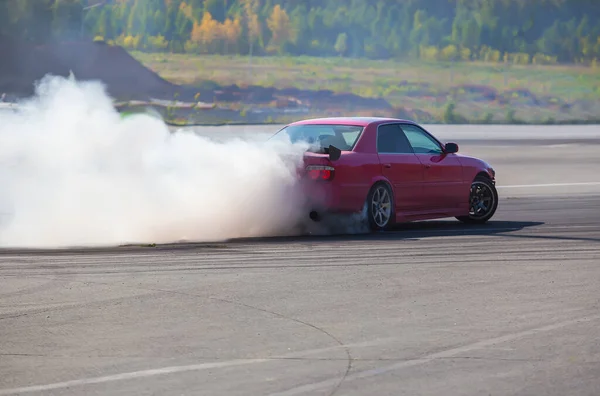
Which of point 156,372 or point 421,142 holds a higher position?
point 421,142

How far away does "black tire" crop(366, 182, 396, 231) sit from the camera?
48.3 feet

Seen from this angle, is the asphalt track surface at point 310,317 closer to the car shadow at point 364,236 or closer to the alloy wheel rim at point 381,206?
the car shadow at point 364,236

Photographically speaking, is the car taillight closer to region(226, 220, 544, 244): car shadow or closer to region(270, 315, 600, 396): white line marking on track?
region(226, 220, 544, 244): car shadow

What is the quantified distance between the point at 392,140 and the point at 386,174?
2.16 ft

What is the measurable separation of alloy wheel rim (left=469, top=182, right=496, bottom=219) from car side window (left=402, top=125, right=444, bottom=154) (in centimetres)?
88

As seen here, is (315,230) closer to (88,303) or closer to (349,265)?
(349,265)

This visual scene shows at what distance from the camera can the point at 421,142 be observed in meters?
15.9

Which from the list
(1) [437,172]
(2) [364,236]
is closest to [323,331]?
(2) [364,236]

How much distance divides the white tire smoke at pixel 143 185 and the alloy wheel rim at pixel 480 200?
3.11m

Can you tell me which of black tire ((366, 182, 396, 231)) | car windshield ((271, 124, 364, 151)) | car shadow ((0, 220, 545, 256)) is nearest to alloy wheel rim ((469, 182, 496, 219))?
car shadow ((0, 220, 545, 256))

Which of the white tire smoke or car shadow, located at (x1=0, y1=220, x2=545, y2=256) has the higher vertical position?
the white tire smoke

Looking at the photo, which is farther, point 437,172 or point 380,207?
point 437,172

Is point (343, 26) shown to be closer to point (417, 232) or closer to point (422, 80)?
point (422, 80)

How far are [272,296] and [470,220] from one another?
7645 mm
